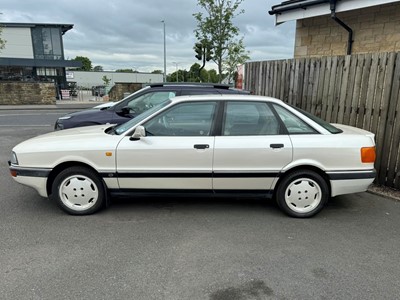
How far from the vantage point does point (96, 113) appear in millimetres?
6551

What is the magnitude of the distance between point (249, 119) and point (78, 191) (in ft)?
7.63

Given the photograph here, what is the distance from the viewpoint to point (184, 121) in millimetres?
3965

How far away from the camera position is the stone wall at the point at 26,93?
23.0m

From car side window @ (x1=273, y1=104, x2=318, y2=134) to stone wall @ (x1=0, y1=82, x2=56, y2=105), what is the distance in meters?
24.3

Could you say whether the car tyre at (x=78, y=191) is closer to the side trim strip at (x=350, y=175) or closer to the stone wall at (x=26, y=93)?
the side trim strip at (x=350, y=175)

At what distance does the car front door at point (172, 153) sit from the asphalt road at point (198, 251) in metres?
0.47

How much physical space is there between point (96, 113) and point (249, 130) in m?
3.88

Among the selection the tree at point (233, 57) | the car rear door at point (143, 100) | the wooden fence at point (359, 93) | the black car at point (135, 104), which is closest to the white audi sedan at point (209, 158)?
the wooden fence at point (359, 93)

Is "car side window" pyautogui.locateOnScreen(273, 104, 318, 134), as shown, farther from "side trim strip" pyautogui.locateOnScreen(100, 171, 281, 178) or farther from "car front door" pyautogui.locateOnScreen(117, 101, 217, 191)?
"car front door" pyautogui.locateOnScreen(117, 101, 217, 191)

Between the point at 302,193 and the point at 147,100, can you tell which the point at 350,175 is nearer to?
the point at 302,193

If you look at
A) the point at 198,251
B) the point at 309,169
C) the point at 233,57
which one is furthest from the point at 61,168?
the point at 233,57

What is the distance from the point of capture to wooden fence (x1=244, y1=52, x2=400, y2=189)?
15.7 feet

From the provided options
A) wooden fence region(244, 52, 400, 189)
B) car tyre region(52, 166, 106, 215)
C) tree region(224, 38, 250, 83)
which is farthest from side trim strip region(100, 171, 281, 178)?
tree region(224, 38, 250, 83)

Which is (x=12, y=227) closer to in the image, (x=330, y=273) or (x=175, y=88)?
(x=330, y=273)
